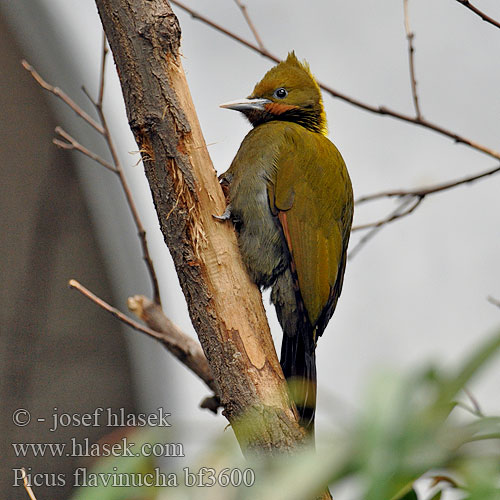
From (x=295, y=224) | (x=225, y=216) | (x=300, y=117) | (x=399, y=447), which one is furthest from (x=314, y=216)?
(x=399, y=447)

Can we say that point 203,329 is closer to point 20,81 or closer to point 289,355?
point 289,355

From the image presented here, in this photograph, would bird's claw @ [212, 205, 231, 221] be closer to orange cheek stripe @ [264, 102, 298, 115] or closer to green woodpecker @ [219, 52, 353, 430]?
green woodpecker @ [219, 52, 353, 430]

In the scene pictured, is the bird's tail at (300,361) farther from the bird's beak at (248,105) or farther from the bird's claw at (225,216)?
the bird's beak at (248,105)

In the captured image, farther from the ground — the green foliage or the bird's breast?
the bird's breast

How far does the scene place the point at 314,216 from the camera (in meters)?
2.15

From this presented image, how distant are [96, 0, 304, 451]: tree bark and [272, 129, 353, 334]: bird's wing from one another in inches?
13.9

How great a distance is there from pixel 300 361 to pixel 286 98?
92 cm

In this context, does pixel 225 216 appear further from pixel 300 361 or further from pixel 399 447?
pixel 399 447

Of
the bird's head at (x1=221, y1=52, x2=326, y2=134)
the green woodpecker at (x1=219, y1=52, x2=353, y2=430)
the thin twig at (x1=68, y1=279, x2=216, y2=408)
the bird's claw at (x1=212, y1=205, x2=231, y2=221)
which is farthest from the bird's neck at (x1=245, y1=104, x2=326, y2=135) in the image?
the thin twig at (x1=68, y1=279, x2=216, y2=408)

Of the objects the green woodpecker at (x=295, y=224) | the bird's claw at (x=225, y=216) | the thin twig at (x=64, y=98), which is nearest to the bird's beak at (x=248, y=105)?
the green woodpecker at (x=295, y=224)

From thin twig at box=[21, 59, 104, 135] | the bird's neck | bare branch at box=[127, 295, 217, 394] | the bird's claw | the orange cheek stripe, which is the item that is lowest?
bare branch at box=[127, 295, 217, 394]

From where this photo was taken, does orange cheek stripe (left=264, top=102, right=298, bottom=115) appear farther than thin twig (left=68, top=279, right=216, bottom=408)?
Yes

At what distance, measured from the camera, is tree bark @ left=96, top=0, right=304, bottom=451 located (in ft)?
5.52

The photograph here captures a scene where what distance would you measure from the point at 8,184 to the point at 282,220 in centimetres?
221
